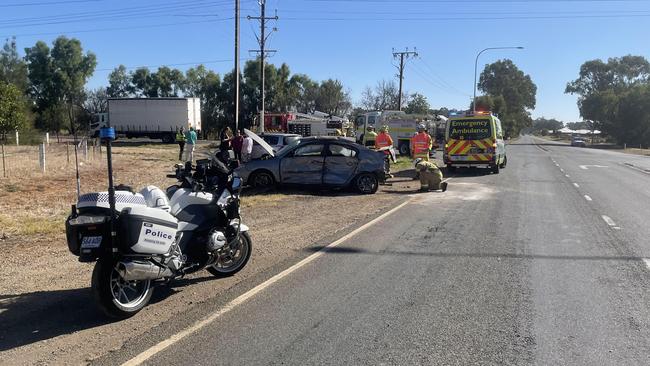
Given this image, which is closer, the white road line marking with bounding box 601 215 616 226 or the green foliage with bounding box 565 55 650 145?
the white road line marking with bounding box 601 215 616 226

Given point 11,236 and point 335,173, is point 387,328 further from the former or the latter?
point 335,173

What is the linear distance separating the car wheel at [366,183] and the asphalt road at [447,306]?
5.39 meters

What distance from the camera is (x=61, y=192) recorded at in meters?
14.1

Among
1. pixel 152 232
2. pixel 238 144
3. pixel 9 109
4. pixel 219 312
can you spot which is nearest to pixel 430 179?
pixel 238 144

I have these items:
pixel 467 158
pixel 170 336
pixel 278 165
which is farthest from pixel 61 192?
pixel 467 158

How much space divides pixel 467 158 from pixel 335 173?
923cm

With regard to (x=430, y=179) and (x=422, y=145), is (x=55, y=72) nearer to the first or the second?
(x=422, y=145)

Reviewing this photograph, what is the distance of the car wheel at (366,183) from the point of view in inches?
610

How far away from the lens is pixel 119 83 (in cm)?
8712

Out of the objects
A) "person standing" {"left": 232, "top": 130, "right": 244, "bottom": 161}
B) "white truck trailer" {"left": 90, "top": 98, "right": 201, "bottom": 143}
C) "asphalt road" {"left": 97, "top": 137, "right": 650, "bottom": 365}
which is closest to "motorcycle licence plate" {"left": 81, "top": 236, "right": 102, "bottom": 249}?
"asphalt road" {"left": 97, "top": 137, "right": 650, "bottom": 365}

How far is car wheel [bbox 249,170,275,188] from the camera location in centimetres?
1545

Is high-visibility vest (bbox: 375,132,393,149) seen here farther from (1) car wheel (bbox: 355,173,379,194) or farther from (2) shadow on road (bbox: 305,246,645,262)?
(2) shadow on road (bbox: 305,246,645,262)

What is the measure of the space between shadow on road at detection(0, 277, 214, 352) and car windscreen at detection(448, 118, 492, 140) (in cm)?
1828

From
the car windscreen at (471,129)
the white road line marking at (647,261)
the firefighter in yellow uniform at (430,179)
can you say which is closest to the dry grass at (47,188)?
the firefighter in yellow uniform at (430,179)
